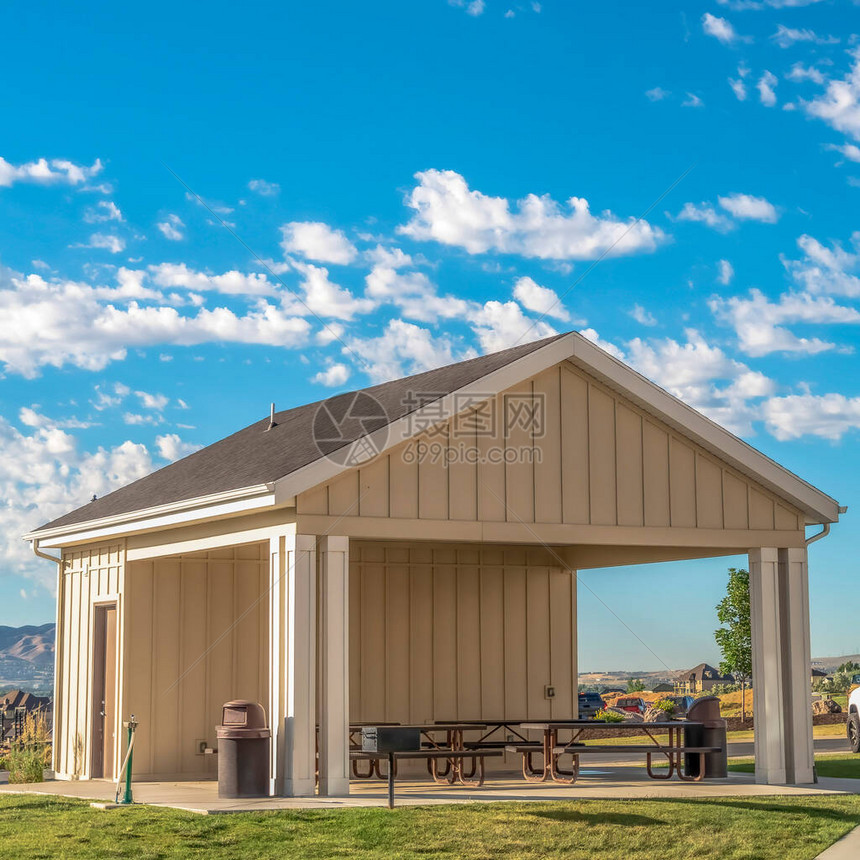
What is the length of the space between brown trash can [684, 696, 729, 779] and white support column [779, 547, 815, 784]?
83 centimetres

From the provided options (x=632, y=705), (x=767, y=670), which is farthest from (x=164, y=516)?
(x=632, y=705)

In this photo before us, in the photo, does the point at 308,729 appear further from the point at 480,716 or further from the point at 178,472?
the point at 178,472

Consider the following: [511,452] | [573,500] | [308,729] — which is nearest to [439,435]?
[511,452]

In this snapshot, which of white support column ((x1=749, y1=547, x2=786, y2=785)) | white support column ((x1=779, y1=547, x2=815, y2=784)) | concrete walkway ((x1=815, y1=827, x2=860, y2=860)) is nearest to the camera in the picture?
concrete walkway ((x1=815, y1=827, x2=860, y2=860))

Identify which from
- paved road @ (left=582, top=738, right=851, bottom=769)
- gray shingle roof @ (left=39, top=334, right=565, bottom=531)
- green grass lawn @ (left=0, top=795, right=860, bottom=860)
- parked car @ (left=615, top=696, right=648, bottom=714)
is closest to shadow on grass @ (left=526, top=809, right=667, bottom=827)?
green grass lawn @ (left=0, top=795, right=860, bottom=860)

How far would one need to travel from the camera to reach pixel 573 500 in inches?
600

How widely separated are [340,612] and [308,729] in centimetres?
128

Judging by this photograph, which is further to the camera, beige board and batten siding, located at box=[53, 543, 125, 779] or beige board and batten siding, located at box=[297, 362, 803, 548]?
beige board and batten siding, located at box=[53, 543, 125, 779]

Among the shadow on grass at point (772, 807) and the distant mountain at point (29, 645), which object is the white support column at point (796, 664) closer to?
the shadow on grass at point (772, 807)

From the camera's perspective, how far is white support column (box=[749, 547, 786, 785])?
16000mm

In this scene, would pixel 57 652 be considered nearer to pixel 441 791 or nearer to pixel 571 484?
pixel 441 791

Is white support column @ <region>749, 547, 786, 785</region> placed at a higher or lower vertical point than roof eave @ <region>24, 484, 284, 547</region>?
lower

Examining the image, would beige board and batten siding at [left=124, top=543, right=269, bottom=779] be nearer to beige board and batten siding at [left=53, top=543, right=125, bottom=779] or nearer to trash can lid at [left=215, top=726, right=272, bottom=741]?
beige board and batten siding at [left=53, top=543, right=125, bottom=779]

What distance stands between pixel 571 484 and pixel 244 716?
15.3 feet
